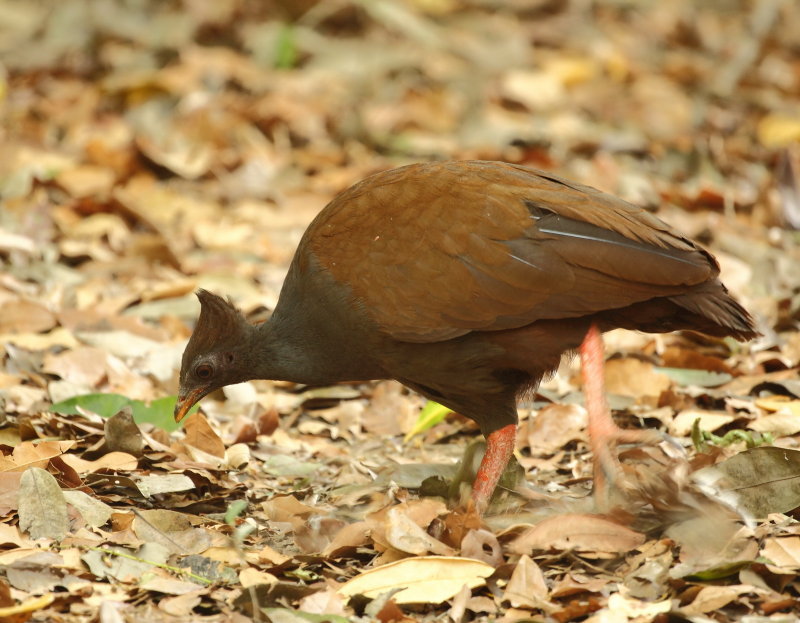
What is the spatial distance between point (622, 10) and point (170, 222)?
274 inches

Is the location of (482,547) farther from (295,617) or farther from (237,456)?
(237,456)

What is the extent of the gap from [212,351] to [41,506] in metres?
1.12

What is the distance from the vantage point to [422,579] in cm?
377

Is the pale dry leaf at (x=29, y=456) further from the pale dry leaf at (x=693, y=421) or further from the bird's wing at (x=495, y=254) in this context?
the pale dry leaf at (x=693, y=421)

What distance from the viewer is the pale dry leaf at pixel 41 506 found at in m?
4.03

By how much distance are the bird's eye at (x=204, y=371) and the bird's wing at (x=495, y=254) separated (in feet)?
2.60

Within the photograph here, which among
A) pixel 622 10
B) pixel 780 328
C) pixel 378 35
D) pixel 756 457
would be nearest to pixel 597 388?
pixel 756 457

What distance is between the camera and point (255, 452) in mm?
5270

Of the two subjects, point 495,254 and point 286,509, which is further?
point 286,509

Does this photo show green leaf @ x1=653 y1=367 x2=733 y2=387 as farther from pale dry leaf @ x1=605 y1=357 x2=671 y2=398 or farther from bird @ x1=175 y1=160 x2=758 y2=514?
bird @ x1=175 y1=160 x2=758 y2=514

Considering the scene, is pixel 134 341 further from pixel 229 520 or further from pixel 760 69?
pixel 760 69

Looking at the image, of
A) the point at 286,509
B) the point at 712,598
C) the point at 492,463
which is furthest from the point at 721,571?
the point at 286,509

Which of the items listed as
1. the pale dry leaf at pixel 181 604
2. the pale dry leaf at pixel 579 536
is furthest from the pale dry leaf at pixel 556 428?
the pale dry leaf at pixel 181 604

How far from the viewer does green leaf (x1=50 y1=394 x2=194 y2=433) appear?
5.13 metres
